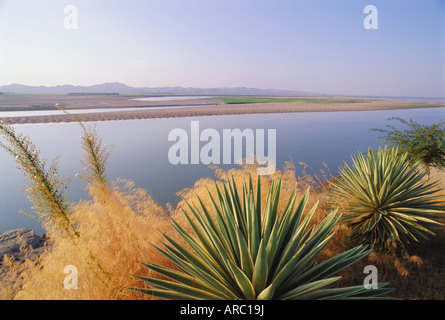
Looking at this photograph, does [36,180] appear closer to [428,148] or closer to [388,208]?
[388,208]

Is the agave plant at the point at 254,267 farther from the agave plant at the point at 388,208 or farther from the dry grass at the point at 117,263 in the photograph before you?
the agave plant at the point at 388,208

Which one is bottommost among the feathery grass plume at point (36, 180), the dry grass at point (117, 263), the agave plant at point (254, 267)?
the dry grass at point (117, 263)

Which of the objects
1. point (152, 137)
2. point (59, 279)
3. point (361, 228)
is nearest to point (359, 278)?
point (361, 228)

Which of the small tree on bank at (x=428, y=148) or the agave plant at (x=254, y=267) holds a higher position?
the small tree on bank at (x=428, y=148)

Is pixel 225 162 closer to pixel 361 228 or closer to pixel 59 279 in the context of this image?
pixel 361 228

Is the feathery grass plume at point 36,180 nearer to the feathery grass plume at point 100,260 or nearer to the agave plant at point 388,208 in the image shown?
the feathery grass plume at point 100,260

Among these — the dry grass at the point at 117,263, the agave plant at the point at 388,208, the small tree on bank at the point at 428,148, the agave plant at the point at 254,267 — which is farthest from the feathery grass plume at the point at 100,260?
the small tree on bank at the point at 428,148

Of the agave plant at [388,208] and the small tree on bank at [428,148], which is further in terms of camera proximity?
the small tree on bank at [428,148]

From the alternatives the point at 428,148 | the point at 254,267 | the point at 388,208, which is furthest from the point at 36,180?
the point at 428,148

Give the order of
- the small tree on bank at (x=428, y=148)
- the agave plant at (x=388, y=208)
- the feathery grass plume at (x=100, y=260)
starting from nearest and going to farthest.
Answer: the feathery grass plume at (x=100, y=260) < the agave plant at (x=388, y=208) < the small tree on bank at (x=428, y=148)

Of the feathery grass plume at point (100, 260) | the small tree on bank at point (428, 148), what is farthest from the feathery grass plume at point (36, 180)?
the small tree on bank at point (428, 148)

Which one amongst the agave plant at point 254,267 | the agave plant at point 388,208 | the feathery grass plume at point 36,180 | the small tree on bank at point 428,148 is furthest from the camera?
the small tree on bank at point 428,148
